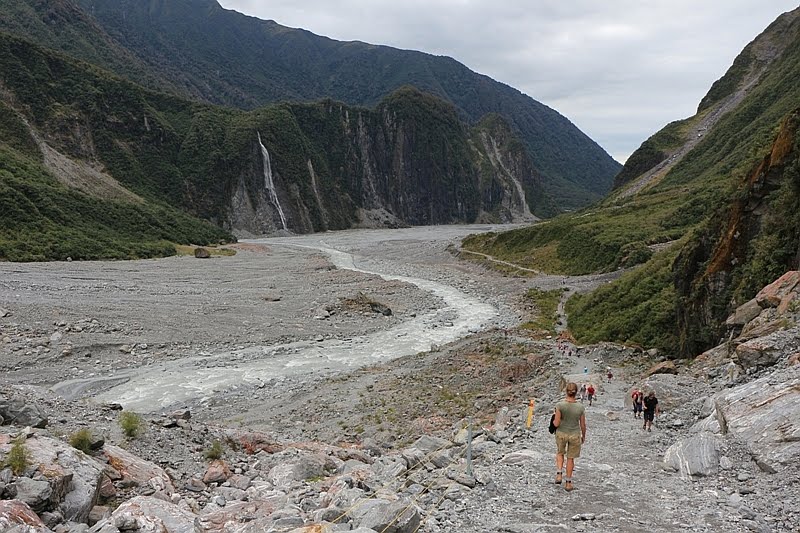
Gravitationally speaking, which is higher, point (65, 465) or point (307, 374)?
point (65, 465)

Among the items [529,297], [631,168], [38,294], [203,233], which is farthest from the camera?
[631,168]

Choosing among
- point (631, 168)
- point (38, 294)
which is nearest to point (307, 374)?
point (38, 294)

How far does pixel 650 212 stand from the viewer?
222ft

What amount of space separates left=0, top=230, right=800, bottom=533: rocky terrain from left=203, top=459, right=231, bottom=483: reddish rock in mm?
34

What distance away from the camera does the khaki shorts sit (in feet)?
28.6

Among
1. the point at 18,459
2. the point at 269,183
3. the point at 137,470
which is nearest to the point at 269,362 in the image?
the point at 137,470

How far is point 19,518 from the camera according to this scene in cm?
739

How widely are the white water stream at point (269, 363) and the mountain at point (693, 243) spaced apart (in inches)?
350

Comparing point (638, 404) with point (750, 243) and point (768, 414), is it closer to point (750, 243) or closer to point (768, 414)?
point (768, 414)

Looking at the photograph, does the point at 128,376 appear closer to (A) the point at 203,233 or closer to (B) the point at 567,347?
(B) the point at 567,347

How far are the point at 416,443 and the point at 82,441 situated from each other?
6.96 m

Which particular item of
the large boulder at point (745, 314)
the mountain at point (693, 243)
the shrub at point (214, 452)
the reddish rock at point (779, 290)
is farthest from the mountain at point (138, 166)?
the reddish rock at point (779, 290)

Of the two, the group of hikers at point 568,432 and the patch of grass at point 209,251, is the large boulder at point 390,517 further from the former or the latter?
the patch of grass at point 209,251

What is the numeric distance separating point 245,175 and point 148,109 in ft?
94.8
